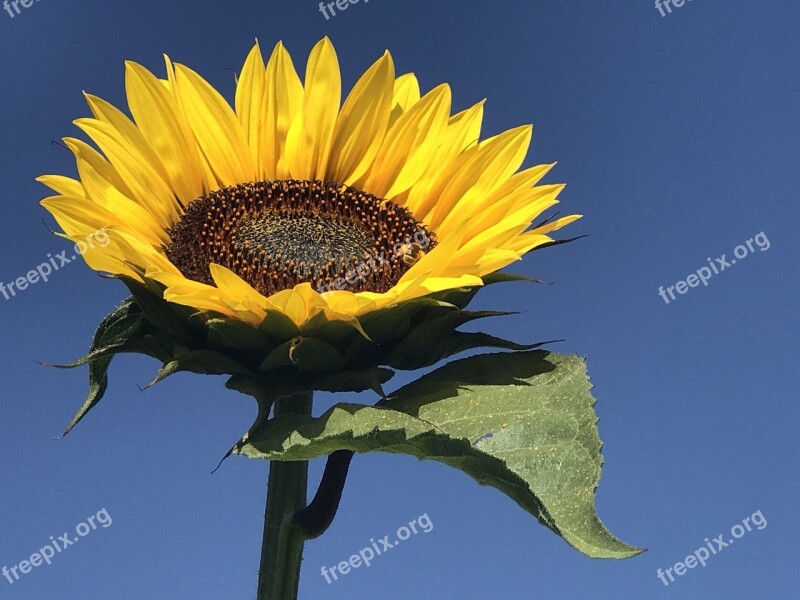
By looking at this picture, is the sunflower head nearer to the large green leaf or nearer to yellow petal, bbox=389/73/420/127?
yellow petal, bbox=389/73/420/127

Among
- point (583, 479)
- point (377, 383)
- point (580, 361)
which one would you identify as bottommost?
point (583, 479)

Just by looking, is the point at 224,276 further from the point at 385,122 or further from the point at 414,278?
the point at 385,122

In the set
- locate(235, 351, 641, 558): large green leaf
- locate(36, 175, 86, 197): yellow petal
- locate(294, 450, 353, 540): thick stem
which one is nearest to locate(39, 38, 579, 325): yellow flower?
locate(36, 175, 86, 197): yellow petal

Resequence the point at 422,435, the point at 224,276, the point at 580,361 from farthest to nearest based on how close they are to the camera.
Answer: the point at 580,361, the point at 224,276, the point at 422,435

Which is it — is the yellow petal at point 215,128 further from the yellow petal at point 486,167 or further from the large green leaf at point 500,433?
the large green leaf at point 500,433

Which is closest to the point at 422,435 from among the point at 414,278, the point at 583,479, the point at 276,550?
the point at 583,479

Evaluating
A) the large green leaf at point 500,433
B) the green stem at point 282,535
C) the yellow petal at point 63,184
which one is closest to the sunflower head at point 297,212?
the yellow petal at point 63,184
